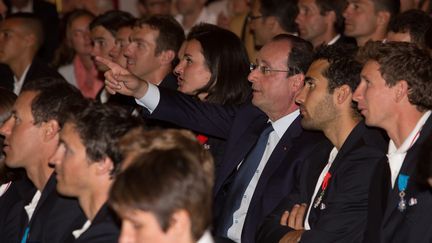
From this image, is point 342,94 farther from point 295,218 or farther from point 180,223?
point 180,223

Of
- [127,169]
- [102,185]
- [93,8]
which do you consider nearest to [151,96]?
[102,185]

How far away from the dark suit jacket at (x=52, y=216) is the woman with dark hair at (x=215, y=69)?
4.19 ft

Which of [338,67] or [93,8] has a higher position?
[338,67]

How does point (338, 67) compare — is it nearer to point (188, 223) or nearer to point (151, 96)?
point (151, 96)

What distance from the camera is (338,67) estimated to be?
431cm

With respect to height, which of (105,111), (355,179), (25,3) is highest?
(105,111)

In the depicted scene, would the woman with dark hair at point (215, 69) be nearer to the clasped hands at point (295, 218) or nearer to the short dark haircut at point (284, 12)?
the clasped hands at point (295, 218)

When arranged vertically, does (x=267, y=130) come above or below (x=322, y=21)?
below

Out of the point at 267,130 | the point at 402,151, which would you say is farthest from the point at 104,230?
the point at 267,130

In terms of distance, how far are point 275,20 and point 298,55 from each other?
79.7 inches

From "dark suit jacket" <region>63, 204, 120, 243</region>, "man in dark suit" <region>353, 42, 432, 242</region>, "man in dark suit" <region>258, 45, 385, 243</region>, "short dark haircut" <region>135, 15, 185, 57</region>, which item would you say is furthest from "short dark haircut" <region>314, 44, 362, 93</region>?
"short dark haircut" <region>135, 15, 185, 57</region>

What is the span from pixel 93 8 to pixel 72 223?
18.3 ft

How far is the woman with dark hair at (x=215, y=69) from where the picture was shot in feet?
16.6

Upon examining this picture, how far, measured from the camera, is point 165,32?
19.3 feet
